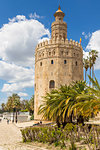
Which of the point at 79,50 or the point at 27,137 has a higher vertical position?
the point at 79,50

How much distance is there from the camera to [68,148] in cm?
1049

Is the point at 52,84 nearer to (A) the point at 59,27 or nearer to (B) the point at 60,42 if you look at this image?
(B) the point at 60,42

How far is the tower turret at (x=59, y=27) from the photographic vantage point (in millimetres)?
36031

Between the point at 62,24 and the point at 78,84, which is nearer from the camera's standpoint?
the point at 78,84

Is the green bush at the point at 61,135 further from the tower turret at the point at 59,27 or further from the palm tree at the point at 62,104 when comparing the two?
the tower turret at the point at 59,27

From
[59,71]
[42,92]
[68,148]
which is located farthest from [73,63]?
[68,148]

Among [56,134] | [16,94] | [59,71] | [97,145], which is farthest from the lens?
[16,94]

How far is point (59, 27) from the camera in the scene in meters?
36.2

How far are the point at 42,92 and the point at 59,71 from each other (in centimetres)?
561

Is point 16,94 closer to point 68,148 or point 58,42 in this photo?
point 58,42

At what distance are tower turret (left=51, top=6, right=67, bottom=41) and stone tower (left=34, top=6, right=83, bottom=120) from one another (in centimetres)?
49

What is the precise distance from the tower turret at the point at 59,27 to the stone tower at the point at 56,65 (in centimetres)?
49

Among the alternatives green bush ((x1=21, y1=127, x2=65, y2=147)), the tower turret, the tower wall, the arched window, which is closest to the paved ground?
green bush ((x1=21, y1=127, x2=65, y2=147))

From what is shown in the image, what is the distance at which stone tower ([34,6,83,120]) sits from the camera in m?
32.9
